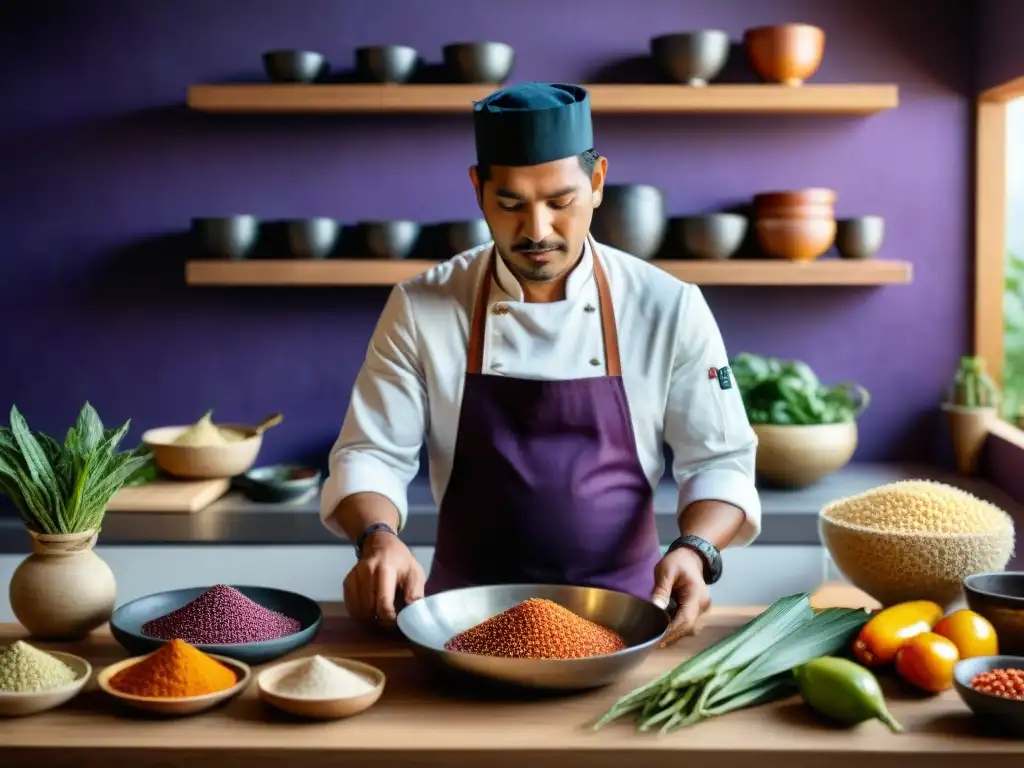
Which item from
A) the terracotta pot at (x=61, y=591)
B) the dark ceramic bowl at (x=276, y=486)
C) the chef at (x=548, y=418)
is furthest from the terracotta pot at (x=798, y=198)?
the terracotta pot at (x=61, y=591)

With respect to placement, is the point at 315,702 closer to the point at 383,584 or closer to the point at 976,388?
the point at 383,584

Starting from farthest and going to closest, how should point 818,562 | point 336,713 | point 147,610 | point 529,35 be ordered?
point 529,35 < point 818,562 < point 147,610 < point 336,713

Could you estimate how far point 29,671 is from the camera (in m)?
1.50

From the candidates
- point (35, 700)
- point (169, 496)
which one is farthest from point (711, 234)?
point (35, 700)

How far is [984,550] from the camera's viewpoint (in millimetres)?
1802

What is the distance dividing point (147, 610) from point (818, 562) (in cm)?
196

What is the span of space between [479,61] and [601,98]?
0.35 m

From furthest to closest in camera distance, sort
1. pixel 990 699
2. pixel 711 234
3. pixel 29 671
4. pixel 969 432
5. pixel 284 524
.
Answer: pixel 969 432, pixel 711 234, pixel 284 524, pixel 29 671, pixel 990 699

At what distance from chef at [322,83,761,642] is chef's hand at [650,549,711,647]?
25 centimetres

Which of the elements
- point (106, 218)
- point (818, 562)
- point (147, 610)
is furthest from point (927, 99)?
point (147, 610)

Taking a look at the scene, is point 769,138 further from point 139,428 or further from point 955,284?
point 139,428

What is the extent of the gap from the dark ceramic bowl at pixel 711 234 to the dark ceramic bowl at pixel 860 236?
300 millimetres

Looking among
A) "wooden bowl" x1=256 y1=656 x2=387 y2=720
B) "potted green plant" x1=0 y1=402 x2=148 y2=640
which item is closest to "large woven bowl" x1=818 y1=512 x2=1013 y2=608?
"wooden bowl" x1=256 y1=656 x2=387 y2=720

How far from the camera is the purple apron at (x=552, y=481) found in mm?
2123
